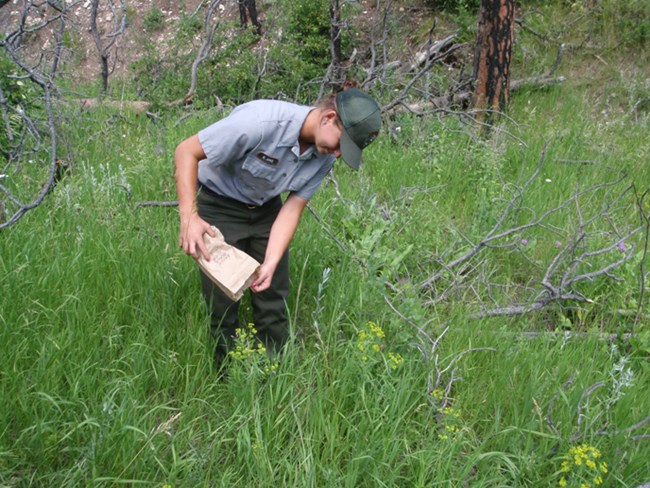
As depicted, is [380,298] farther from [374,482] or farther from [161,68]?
[161,68]

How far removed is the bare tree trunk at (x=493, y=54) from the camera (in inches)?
239

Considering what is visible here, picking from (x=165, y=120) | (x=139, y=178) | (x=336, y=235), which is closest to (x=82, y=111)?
(x=165, y=120)

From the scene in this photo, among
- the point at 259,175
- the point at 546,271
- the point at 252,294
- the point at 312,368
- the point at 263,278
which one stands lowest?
the point at 546,271

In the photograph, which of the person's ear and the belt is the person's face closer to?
the person's ear

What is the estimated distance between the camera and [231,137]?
259 centimetres

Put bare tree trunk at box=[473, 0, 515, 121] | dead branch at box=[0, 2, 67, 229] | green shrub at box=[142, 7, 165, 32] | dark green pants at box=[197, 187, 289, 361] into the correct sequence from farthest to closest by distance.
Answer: green shrub at box=[142, 7, 165, 32] < bare tree trunk at box=[473, 0, 515, 121] < dead branch at box=[0, 2, 67, 229] < dark green pants at box=[197, 187, 289, 361]

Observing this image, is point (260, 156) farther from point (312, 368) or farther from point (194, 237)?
point (312, 368)

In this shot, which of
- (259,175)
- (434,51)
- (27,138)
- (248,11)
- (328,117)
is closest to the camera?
(328,117)

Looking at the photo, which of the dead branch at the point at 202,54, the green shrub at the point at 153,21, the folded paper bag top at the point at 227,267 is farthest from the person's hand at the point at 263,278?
the green shrub at the point at 153,21

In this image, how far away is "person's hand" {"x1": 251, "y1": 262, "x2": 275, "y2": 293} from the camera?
103 inches

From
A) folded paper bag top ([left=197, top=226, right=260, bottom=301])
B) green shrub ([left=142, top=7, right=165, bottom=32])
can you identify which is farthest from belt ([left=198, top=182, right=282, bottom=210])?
green shrub ([left=142, top=7, right=165, bottom=32])

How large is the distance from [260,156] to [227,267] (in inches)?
22.0

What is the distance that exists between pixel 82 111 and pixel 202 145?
3.67 metres

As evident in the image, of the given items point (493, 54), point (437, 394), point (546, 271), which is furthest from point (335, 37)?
point (437, 394)
